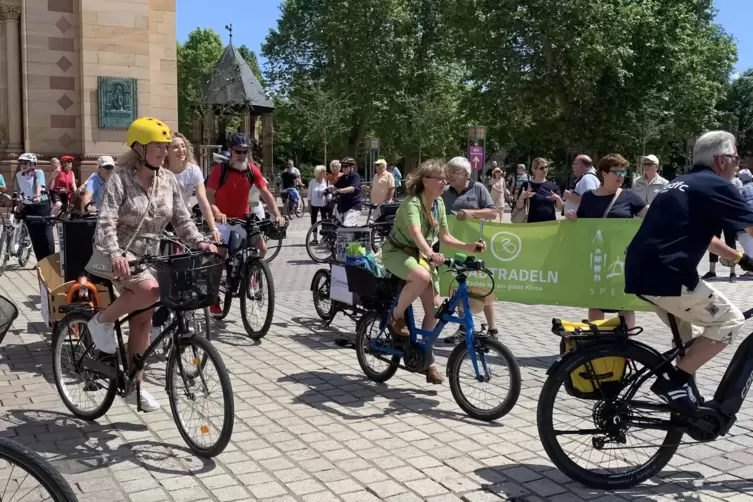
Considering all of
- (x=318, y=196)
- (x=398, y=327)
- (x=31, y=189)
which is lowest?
(x=398, y=327)

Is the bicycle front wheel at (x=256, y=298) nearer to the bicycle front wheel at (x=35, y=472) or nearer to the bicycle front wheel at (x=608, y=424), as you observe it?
the bicycle front wheel at (x=608, y=424)

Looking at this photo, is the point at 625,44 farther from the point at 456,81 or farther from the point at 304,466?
the point at 304,466

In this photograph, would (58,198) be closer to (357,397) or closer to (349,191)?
(349,191)

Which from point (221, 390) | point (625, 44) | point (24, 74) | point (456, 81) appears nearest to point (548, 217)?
point (221, 390)

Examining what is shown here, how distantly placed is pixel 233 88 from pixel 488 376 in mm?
29978

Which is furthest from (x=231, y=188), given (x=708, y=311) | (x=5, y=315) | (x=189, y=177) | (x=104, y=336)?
(x=5, y=315)

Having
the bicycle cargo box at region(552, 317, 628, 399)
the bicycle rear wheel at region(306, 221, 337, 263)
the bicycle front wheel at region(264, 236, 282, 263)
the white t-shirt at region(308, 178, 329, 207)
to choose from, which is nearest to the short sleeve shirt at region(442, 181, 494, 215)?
the bicycle cargo box at region(552, 317, 628, 399)

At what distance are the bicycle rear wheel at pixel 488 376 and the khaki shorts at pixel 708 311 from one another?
1.30m

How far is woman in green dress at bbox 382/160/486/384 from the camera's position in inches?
235

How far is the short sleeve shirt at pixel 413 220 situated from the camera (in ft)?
19.6

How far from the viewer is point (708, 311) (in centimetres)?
425

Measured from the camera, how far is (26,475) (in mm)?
2656

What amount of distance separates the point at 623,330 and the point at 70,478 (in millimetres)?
3098

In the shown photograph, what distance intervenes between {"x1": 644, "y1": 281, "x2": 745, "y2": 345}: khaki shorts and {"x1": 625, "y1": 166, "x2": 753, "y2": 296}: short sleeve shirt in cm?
7
